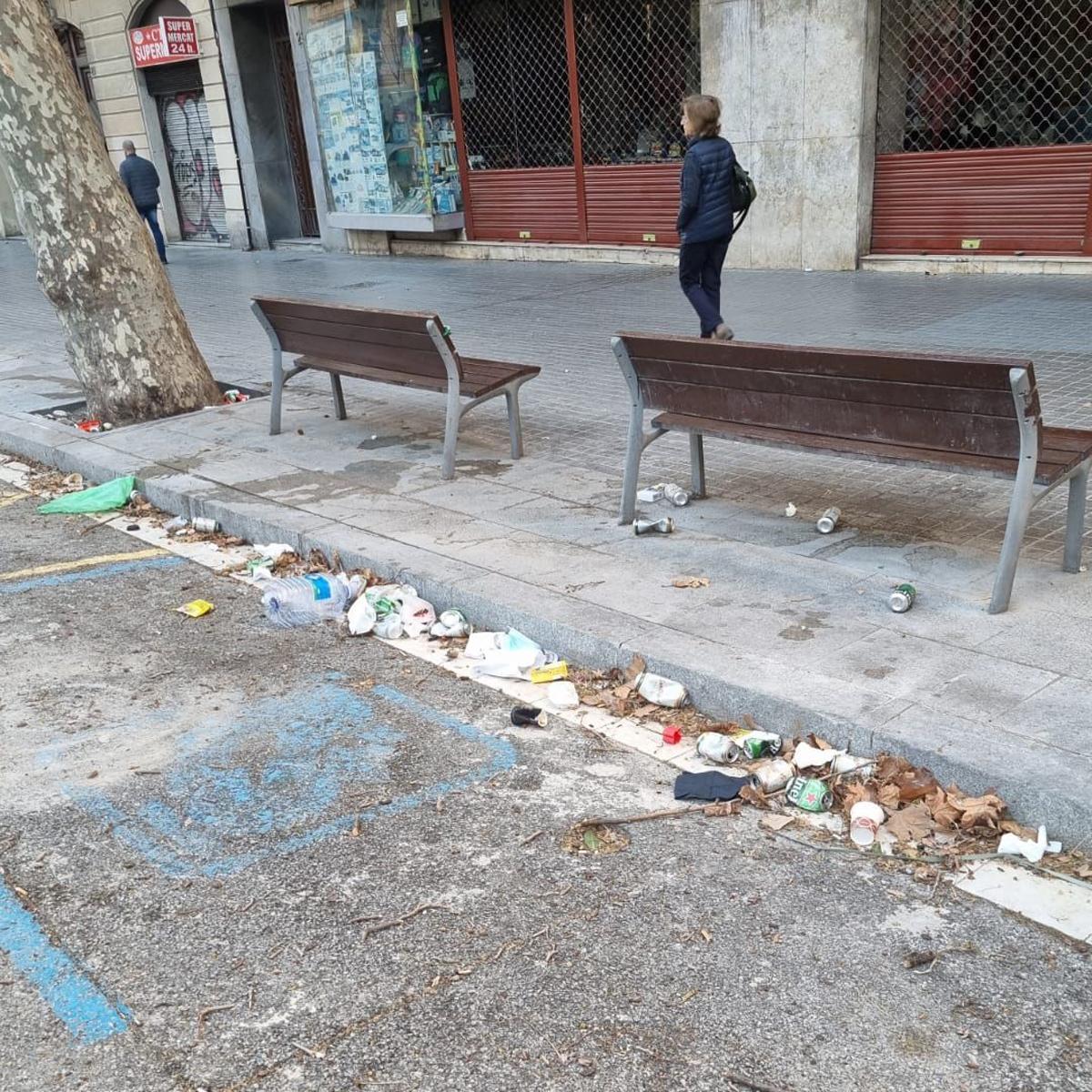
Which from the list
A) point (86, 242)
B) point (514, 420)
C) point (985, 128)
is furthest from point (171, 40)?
point (514, 420)

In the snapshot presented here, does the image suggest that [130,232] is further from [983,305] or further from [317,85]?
[317,85]

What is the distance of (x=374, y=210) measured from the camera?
17641 mm

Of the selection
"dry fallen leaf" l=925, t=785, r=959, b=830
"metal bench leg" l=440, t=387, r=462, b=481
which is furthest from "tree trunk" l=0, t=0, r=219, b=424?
"dry fallen leaf" l=925, t=785, r=959, b=830

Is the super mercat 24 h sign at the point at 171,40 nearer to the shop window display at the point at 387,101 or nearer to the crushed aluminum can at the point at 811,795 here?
the shop window display at the point at 387,101

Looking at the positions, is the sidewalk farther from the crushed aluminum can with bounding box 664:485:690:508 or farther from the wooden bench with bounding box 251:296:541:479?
the wooden bench with bounding box 251:296:541:479

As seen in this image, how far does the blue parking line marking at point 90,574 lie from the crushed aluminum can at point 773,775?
136 inches

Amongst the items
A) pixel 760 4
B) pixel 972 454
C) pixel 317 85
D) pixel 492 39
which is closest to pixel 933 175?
pixel 760 4

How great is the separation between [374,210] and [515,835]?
15.7 m

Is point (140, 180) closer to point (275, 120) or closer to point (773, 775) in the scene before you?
point (275, 120)

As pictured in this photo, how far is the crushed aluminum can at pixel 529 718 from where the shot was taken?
398cm

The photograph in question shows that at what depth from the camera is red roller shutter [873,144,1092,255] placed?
11.1 meters

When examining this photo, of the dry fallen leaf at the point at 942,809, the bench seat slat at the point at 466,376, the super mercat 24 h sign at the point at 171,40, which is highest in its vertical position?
the super mercat 24 h sign at the point at 171,40

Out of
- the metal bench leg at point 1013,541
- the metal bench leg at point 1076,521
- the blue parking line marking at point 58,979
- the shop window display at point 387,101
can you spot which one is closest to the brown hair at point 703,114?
the metal bench leg at point 1076,521

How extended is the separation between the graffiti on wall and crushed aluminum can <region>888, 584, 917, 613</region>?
19.2 m
